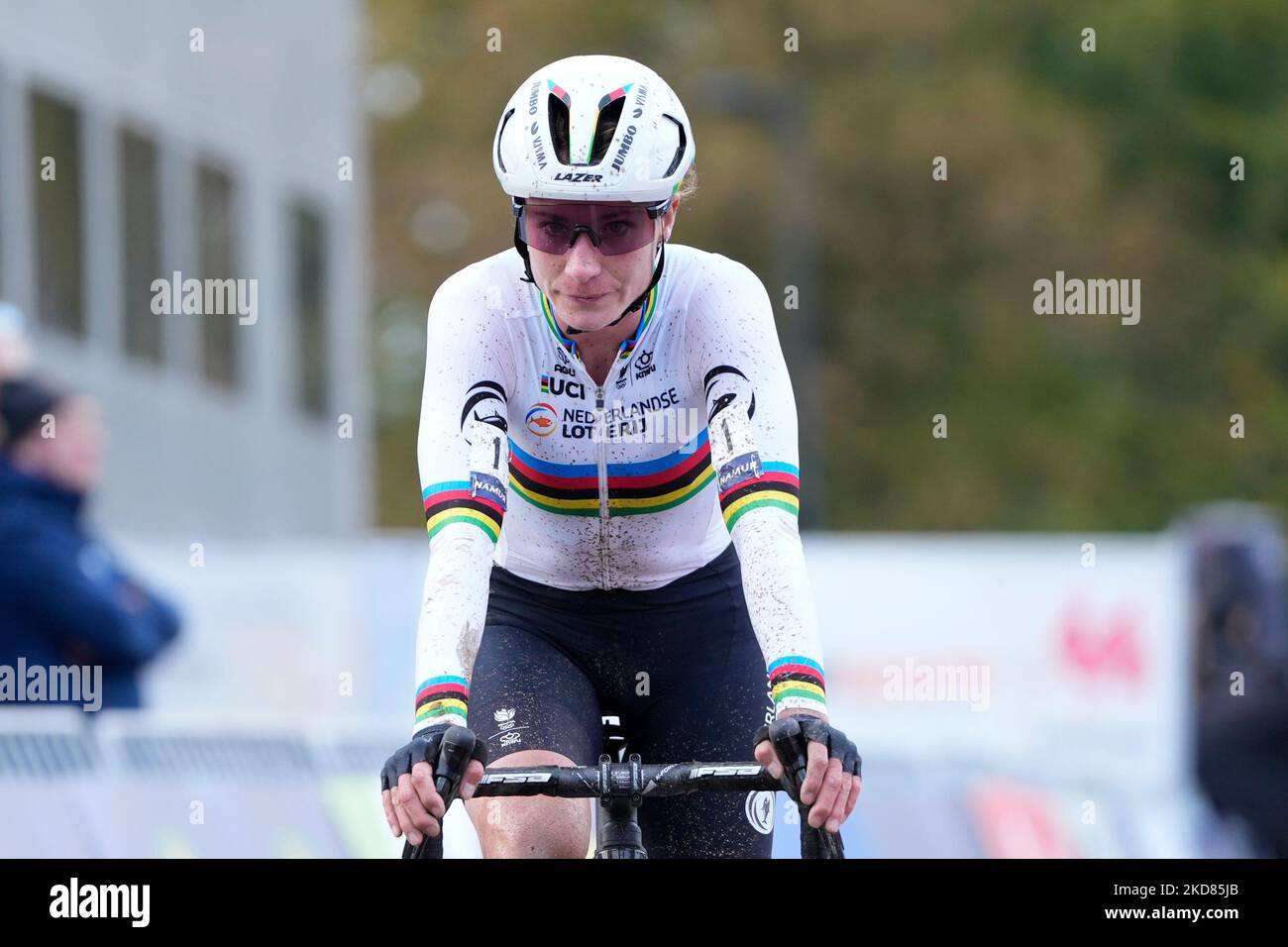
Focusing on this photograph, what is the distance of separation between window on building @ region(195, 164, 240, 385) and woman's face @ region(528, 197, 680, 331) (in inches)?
631

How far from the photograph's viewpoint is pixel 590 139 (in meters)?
4.72

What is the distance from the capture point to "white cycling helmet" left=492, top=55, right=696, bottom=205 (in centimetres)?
472

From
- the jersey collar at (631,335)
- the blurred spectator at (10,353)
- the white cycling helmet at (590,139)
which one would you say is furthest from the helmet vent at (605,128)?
the blurred spectator at (10,353)

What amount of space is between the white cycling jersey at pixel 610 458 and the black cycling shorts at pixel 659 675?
0.07 metres

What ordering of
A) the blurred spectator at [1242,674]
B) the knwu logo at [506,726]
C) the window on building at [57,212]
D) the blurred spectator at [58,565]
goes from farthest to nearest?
the window on building at [57,212], the blurred spectator at [1242,674], the blurred spectator at [58,565], the knwu logo at [506,726]

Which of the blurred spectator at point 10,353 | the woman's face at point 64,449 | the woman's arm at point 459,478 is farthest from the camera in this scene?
the blurred spectator at point 10,353

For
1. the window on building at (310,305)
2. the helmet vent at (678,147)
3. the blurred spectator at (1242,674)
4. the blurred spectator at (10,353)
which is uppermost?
the window on building at (310,305)

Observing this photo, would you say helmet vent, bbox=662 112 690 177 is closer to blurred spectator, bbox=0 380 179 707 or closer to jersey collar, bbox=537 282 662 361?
jersey collar, bbox=537 282 662 361

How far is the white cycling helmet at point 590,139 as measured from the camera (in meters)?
4.72

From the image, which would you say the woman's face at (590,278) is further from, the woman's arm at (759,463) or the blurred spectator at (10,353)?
the blurred spectator at (10,353)

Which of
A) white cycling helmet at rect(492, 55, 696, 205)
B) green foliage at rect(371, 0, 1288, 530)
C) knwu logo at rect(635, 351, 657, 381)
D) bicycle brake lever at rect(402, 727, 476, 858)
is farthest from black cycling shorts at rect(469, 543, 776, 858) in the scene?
green foliage at rect(371, 0, 1288, 530)
